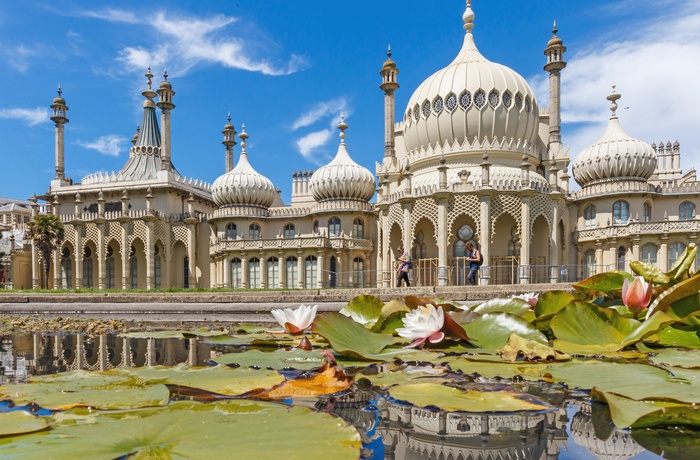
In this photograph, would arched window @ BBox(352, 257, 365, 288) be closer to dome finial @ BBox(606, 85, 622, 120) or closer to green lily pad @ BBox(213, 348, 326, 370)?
dome finial @ BBox(606, 85, 622, 120)

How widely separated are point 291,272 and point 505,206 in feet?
38.7

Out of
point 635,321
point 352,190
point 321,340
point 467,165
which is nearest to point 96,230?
point 352,190

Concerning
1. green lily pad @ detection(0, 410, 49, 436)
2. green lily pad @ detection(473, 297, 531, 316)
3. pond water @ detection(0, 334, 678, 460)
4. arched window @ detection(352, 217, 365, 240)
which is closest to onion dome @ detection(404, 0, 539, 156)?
arched window @ detection(352, 217, 365, 240)

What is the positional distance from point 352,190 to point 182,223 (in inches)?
429

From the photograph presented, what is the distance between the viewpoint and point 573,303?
277cm

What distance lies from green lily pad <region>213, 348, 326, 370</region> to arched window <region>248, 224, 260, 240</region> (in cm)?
2481

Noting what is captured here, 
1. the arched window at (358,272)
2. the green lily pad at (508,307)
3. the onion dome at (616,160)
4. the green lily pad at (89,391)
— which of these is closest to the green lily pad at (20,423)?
the green lily pad at (89,391)

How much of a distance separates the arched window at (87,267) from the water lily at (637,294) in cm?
3194

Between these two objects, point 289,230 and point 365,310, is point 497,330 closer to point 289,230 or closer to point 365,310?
point 365,310

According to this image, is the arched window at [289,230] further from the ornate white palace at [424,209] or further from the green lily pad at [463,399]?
the green lily pad at [463,399]

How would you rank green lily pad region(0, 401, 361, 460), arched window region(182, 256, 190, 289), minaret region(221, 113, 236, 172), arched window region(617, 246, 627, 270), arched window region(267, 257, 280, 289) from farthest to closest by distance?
1. minaret region(221, 113, 236, 172)
2. arched window region(182, 256, 190, 289)
3. arched window region(267, 257, 280, 289)
4. arched window region(617, 246, 627, 270)
5. green lily pad region(0, 401, 361, 460)

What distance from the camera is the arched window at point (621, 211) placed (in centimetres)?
2212

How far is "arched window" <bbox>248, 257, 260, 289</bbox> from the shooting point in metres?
25.3

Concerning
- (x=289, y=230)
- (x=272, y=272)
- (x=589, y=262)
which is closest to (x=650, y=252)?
(x=589, y=262)
